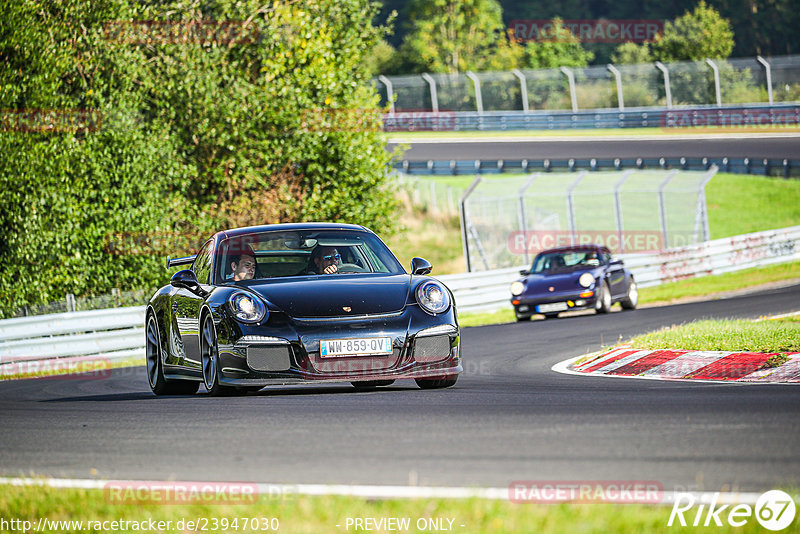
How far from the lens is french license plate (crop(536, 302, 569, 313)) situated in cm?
2041

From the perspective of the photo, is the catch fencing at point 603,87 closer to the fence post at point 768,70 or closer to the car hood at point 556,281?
the fence post at point 768,70

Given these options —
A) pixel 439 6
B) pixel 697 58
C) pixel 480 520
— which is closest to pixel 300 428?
pixel 480 520

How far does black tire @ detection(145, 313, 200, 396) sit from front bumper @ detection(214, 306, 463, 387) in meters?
1.77

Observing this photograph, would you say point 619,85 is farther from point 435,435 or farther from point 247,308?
point 435,435

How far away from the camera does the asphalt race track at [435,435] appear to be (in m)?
5.01

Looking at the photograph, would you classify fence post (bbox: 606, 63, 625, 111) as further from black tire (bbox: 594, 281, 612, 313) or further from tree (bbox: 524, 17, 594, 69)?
black tire (bbox: 594, 281, 612, 313)

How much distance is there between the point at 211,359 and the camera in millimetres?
8680

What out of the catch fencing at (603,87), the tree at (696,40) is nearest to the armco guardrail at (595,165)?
the catch fencing at (603,87)

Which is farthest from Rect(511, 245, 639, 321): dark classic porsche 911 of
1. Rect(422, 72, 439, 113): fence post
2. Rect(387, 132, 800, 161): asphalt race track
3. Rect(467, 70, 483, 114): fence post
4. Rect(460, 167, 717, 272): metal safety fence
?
Rect(422, 72, 439, 113): fence post

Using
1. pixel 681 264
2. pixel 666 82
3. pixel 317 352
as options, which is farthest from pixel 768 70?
pixel 317 352

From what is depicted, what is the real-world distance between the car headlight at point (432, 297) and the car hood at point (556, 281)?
11838 mm

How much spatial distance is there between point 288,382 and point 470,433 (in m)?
2.41

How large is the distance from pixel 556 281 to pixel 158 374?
11.4 meters

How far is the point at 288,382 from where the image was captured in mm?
8211
